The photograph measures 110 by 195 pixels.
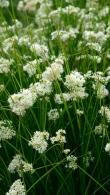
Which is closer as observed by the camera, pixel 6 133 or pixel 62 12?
pixel 6 133

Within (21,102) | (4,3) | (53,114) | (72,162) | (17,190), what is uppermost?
(4,3)

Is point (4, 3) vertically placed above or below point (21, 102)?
above

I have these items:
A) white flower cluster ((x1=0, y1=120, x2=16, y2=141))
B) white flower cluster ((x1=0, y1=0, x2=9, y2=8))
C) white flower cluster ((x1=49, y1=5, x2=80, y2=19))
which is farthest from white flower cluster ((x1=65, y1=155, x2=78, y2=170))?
white flower cluster ((x1=49, y1=5, x2=80, y2=19))

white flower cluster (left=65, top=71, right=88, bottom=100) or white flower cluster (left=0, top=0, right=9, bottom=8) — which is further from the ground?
white flower cluster (left=0, top=0, right=9, bottom=8)

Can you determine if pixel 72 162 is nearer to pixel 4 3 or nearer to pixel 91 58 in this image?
pixel 91 58

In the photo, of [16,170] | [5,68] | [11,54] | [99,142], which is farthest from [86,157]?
[11,54]

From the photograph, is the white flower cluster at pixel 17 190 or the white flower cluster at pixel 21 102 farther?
the white flower cluster at pixel 21 102

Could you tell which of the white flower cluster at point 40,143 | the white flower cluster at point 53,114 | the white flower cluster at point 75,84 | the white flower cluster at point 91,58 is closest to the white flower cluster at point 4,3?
the white flower cluster at point 91,58

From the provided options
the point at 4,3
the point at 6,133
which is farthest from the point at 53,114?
the point at 4,3

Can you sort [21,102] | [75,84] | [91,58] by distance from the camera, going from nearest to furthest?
[21,102], [75,84], [91,58]

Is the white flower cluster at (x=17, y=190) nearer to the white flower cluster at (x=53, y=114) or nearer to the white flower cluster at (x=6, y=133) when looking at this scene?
the white flower cluster at (x=6, y=133)

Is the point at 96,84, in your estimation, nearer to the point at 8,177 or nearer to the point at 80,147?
the point at 80,147

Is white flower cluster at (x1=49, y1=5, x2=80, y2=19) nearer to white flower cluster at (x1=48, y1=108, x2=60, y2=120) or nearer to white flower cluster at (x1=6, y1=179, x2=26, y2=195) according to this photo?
white flower cluster at (x1=48, y1=108, x2=60, y2=120)
